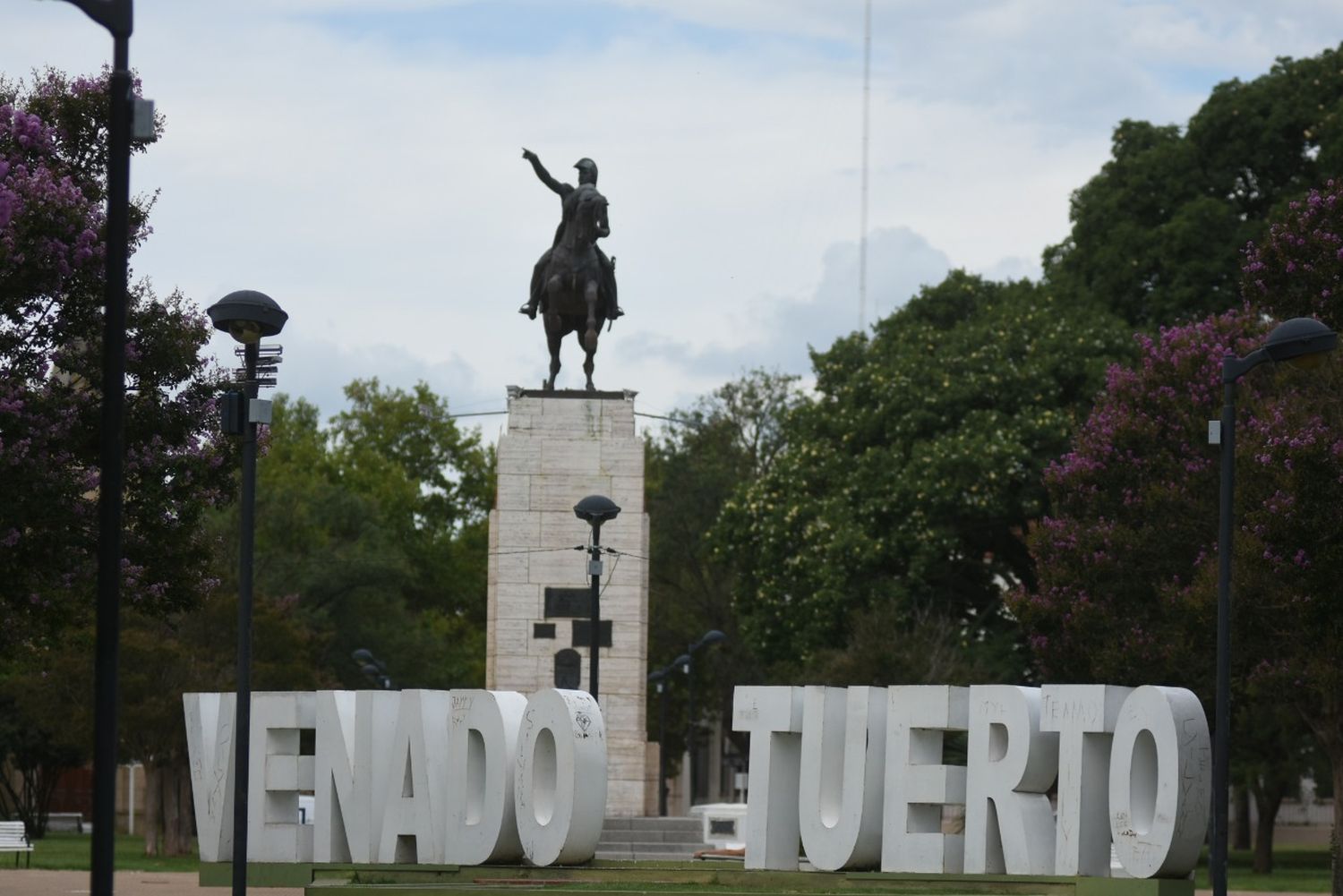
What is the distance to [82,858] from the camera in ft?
140

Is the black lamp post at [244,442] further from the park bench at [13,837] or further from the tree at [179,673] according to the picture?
the tree at [179,673]

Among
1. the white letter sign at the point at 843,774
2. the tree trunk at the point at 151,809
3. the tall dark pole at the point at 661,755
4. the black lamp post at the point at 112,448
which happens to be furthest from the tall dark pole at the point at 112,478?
the tree trunk at the point at 151,809

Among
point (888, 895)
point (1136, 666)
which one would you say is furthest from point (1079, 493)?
point (888, 895)

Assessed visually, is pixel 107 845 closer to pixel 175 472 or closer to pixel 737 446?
pixel 175 472

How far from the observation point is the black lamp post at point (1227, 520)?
19984 mm

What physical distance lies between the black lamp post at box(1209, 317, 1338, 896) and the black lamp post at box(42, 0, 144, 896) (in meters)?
10.6

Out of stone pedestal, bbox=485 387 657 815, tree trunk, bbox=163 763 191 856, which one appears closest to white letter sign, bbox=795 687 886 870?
stone pedestal, bbox=485 387 657 815

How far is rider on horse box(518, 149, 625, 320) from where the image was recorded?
114 ft

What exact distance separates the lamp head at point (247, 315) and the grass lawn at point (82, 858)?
12.1 metres

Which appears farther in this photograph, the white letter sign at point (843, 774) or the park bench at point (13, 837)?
the park bench at point (13, 837)

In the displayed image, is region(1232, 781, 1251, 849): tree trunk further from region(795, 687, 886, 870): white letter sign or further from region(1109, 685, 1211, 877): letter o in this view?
region(1109, 685, 1211, 877): letter o

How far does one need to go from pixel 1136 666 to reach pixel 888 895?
16.8m

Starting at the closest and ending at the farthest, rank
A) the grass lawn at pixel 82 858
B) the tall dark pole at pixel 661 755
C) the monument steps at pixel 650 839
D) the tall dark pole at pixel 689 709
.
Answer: the monument steps at pixel 650 839 < the grass lawn at pixel 82 858 < the tall dark pole at pixel 661 755 < the tall dark pole at pixel 689 709

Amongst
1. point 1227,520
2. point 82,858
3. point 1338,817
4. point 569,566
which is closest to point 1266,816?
point 1338,817
